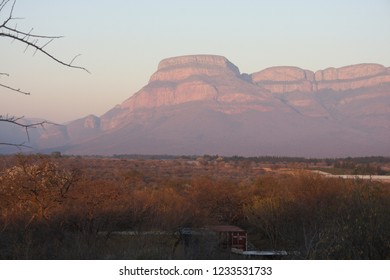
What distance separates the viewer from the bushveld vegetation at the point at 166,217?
37.0 ft

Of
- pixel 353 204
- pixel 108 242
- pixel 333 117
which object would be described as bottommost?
pixel 108 242

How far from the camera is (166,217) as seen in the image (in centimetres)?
2520

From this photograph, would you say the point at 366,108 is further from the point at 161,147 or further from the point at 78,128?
the point at 78,128

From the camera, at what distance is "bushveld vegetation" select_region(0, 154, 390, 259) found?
11266 millimetres

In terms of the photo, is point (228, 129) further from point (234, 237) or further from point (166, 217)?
point (166, 217)

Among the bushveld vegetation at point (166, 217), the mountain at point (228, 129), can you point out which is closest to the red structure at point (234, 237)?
the bushveld vegetation at point (166, 217)

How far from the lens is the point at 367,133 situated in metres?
172

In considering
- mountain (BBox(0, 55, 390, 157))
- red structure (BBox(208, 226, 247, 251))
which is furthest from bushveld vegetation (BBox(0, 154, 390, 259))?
mountain (BBox(0, 55, 390, 157))

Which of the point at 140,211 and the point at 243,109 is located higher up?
the point at 243,109

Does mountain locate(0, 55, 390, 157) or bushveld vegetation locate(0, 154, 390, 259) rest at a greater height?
mountain locate(0, 55, 390, 157)

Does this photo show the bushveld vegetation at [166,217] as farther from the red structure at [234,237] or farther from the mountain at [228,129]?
the mountain at [228,129]

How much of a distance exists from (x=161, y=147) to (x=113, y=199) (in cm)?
13037

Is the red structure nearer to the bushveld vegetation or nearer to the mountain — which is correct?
the bushveld vegetation
